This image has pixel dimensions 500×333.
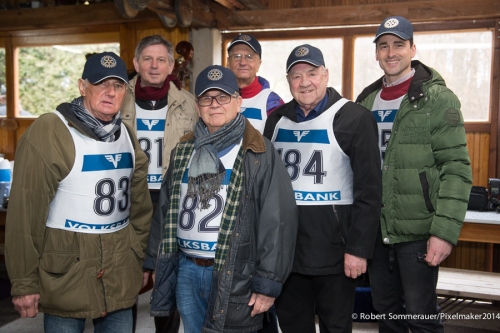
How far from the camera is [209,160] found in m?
2.12

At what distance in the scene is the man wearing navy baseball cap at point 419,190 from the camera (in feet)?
7.70

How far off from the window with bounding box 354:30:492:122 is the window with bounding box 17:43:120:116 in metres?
4.54

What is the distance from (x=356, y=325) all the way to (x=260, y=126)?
77.8 inches

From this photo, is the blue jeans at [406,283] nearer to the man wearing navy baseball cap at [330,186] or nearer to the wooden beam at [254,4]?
the man wearing navy baseball cap at [330,186]

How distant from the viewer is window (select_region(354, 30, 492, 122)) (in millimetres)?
5438

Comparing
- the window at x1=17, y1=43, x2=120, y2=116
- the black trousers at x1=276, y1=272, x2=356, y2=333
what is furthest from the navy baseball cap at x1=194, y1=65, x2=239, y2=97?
the window at x1=17, y1=43, x2=120, y2=116

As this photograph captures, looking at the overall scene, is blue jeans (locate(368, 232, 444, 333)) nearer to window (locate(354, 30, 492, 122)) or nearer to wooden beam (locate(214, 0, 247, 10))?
window (locate(354, 30, 492, 122))

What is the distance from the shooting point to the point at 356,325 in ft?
13.6

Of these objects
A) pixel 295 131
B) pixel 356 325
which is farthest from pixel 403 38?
pixel 356 325

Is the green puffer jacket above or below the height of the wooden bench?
above

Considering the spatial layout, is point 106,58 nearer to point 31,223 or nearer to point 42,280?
point 31,223

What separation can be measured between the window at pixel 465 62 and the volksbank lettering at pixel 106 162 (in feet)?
13.8

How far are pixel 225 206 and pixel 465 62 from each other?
4.35 meters

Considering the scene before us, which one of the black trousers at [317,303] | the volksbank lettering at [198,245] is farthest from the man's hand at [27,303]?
the black trousers at [317,303]
